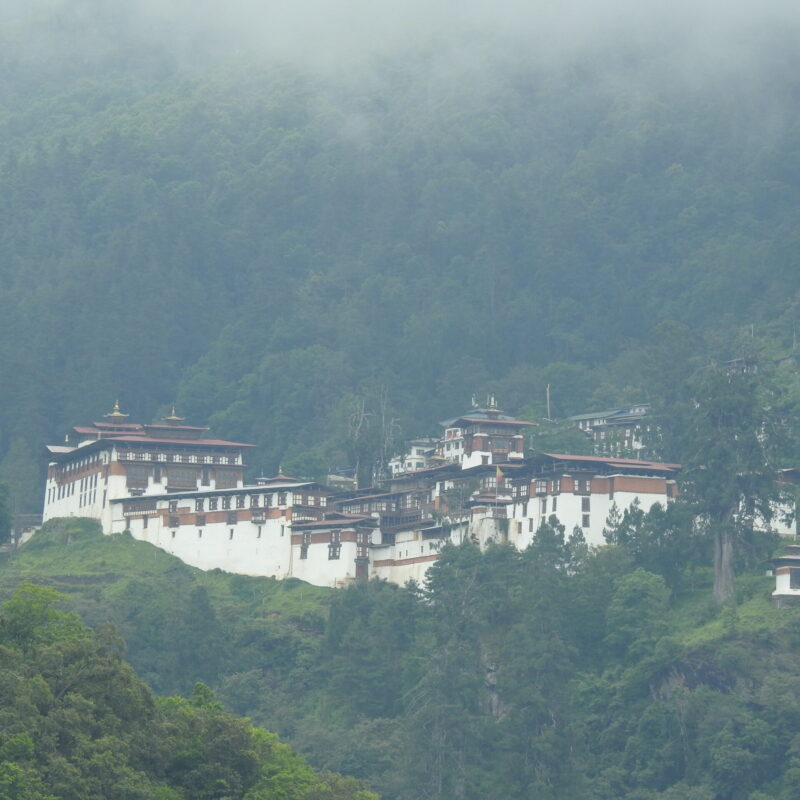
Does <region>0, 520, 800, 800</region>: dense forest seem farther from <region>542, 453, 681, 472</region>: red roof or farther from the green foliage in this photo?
the green foliage

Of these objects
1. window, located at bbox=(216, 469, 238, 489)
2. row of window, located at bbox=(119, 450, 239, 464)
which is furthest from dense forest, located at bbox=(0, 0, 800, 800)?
window, located at bbox=(216, 469, 238, 489)

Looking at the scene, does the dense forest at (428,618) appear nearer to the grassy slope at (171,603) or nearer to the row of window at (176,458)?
the grassy slope at (171,603)

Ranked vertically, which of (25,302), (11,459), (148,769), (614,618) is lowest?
(148,769)

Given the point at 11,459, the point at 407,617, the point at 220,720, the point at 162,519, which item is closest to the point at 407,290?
the point at 11,459

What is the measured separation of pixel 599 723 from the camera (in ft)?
328

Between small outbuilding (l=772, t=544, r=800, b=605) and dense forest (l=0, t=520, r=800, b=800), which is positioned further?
small outbuilding (l=772, t=544, r=800, b=605)

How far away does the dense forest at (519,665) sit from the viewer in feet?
311

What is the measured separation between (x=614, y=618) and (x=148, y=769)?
Result: 48822 mm

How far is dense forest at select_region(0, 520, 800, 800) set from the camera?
311ft

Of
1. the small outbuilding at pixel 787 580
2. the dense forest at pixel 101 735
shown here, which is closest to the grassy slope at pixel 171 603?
the small outbuilding at pixel 787 580

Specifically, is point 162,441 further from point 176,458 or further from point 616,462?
point 616,462

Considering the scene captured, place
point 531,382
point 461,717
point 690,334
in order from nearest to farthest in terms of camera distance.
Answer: point 461,717
point 690,334
point 531,382

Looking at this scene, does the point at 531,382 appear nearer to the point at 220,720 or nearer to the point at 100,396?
the point at 100,396

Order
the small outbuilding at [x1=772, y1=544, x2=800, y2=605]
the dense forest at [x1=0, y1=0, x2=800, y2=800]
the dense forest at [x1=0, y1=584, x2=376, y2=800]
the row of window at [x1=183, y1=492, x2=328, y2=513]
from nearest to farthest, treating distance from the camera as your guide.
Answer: the dense forest at [x1=0, y1=584, x2=376, y2=800], the dense forest at [x1=0, y1=0, x2=800, y2=800], the small outbuilding at [x1=772, y1=544, x2=800, y2=605], the row of window at [x1=183, y1=492, x2=328, y2=513]
